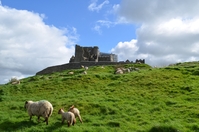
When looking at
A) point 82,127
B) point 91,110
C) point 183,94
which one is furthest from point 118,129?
point 183,94

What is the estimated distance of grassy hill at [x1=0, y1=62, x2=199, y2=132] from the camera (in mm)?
16422

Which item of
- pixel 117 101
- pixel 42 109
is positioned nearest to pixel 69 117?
pixel 42 109

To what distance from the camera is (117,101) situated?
71.6 ft

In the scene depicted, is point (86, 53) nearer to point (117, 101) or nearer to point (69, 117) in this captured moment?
point (117, 101)

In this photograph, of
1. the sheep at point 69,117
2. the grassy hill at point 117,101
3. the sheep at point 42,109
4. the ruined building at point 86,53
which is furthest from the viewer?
the ruined building at point 86,53

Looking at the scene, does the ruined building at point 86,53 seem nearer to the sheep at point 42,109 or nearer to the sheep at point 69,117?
the sheep at point 42,109

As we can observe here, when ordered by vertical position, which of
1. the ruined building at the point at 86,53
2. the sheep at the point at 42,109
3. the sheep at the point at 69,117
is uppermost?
the ruined building at the point at 86,53

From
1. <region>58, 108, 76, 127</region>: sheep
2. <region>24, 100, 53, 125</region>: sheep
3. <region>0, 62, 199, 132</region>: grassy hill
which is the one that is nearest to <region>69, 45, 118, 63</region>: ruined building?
<region>0, 62, 199, 132</region>: grassy hill

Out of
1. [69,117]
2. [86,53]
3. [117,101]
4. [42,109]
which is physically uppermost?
[86,53]

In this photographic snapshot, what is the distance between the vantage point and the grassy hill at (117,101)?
16422 mm

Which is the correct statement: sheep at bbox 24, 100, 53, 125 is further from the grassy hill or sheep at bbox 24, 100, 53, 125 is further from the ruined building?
the ruined building

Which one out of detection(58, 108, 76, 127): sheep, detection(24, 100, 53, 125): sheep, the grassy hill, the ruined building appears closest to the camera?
detection(58, 108, 76, 127): sheep

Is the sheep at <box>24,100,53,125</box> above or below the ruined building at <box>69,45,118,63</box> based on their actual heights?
below

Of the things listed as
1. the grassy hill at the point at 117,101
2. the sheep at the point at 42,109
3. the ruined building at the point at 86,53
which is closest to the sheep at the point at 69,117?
the grassy hill at the point at 117,101
